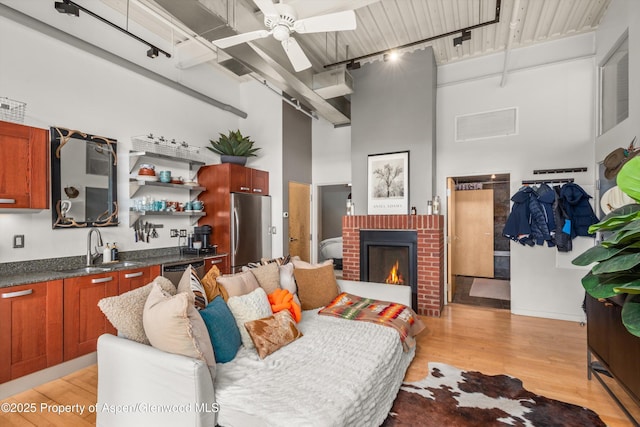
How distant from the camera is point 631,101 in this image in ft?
9.57

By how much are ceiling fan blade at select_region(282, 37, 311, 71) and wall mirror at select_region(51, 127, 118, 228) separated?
2.42 meters

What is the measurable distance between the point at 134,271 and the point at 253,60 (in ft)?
8.44

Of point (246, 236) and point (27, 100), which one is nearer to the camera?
point (27, 100)

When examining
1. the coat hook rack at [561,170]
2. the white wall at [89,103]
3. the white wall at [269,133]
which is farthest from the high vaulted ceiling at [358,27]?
the coat hook rack at [561,170]

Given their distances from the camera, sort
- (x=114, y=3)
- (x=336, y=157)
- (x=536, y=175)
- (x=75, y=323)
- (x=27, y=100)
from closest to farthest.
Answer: (x=75, y=323) → (x=27, y=100) → (x=114, y=3) → (x=536, y=175) → (x=336, y=157)

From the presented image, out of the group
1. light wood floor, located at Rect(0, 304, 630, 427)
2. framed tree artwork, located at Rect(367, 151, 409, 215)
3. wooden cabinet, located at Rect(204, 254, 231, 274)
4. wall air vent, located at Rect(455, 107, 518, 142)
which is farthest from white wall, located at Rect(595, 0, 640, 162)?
wooden cabinet, located at Rect(204, 254, 231, 274)

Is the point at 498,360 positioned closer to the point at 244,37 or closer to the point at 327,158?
the point at 244,37

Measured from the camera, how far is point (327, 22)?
2225 mm

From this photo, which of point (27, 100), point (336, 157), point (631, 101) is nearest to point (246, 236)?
point (336, 157)

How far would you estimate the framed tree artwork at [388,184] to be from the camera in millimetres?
4484

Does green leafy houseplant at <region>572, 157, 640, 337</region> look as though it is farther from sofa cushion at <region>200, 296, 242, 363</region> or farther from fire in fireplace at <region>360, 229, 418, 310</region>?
fire in fireplace at <region>360, 229, 418, 310</region>

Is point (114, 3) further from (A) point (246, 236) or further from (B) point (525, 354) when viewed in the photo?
(B) point (525, 354)

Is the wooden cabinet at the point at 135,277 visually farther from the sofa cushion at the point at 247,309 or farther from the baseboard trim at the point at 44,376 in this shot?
the sofa cushion at the point at 247,309

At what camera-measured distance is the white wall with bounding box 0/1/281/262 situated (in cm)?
283
